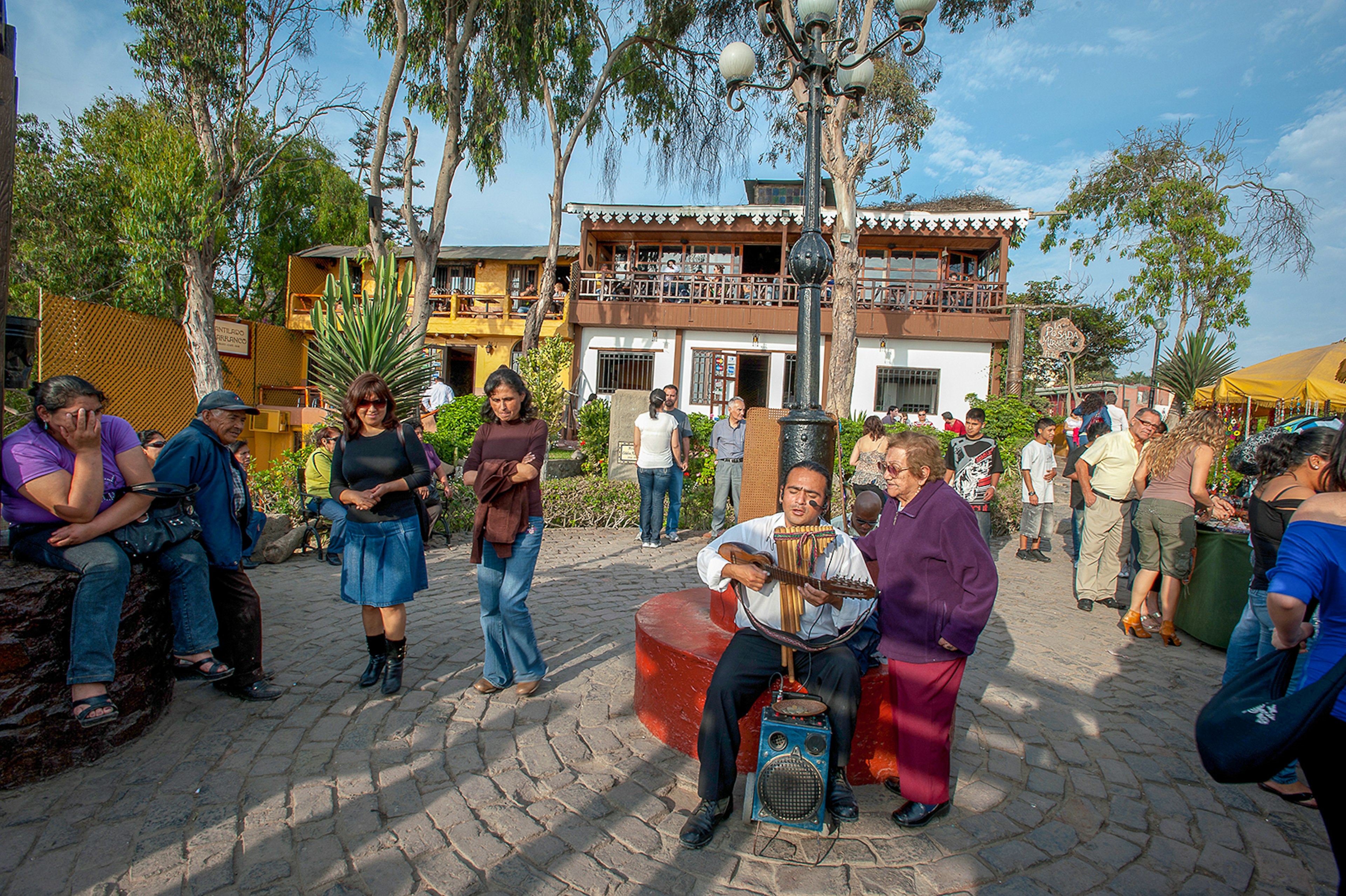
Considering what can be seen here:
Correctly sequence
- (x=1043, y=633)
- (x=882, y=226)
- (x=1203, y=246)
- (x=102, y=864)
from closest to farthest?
(x=102, y=864)
(x=1043, y=633)
(x=1203, y=246)
(x=882, y=226)

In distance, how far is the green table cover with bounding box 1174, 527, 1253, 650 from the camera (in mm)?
4938

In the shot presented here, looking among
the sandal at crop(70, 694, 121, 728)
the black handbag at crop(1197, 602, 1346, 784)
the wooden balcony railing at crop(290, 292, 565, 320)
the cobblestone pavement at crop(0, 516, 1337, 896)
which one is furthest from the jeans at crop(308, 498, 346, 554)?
the wooden balcony railing at crop(290, 292, 565, 320)

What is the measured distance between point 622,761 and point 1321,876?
280 cm

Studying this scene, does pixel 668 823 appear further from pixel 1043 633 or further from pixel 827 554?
pixel 1043 633

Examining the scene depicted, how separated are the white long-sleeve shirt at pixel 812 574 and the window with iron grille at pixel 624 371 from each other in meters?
16.4

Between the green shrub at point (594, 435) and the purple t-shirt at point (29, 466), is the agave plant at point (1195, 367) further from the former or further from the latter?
the purple t-shirt at point (29, 466)

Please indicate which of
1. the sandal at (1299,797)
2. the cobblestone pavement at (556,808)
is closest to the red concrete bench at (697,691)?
the cobblestone pavement at (556,808)

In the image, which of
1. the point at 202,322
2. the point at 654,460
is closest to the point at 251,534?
the point at 654,460

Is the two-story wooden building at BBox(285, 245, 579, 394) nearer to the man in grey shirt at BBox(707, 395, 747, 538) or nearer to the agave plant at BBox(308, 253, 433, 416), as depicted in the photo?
the agave plant at BBox(308, 253, 433, 416)

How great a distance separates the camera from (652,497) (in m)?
8.40

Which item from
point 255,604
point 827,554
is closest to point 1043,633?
point 827,554

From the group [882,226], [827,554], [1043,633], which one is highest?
[882,226]

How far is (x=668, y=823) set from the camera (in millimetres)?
2668

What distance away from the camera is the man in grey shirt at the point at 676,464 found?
8461 millimetres
